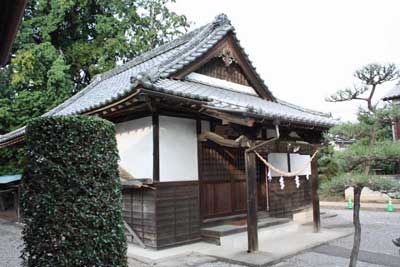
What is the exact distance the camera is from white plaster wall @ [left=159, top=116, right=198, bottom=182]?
6.68 meters

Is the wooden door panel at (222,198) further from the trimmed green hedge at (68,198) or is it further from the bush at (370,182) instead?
the trimmed green hedge at (68,198)

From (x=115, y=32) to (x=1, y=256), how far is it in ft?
44.4

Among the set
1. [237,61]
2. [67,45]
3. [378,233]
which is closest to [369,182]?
[378,233]

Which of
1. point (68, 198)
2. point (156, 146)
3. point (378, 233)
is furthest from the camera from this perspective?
point (378, 233)

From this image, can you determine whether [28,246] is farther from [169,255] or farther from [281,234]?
[281,234]

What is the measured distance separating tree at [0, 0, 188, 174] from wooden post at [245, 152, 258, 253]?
37.4 feet

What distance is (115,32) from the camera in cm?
1753

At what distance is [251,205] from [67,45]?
15.6 metres

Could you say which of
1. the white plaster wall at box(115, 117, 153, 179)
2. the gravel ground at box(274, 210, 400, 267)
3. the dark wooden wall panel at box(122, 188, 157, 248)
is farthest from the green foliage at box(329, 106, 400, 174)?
the white plaster wall at box(115, 117, 153, 179)

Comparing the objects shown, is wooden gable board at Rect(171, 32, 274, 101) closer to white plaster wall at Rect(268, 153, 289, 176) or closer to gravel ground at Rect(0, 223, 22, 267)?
white plaster wall at Rect(268, 153, 289, 176)

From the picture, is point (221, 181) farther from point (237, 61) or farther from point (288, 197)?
point (237, 61)

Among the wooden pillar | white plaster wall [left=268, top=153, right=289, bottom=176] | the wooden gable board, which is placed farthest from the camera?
white plaster wall [left=268, top=153, right=289, bottom=176]

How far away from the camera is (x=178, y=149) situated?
696 centimetres

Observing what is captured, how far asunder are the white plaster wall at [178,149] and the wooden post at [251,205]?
136 cm
